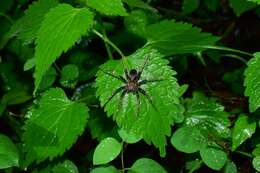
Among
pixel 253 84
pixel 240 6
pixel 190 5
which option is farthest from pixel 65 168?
pixel 190 5

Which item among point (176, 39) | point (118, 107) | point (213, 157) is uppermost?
point (176, 39)

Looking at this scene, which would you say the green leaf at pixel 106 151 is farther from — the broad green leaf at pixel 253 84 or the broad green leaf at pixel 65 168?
the broad green leaf at pixel 253 84

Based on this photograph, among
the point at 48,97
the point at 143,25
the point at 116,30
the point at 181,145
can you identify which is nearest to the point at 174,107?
the point at 181,145

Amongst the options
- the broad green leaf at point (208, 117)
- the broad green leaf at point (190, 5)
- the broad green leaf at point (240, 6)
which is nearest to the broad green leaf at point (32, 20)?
the broad green leaf at point (208, 117)

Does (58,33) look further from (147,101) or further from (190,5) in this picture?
(190,5)

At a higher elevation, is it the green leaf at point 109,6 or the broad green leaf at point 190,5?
Result: the green leaf at point 109,6
